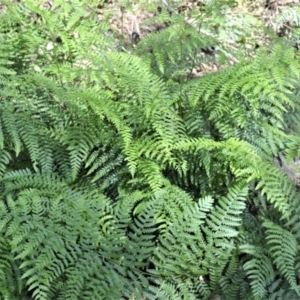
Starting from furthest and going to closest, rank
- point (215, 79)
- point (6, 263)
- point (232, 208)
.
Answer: point (215, 79)
point (232, 208)
point (6, 263)

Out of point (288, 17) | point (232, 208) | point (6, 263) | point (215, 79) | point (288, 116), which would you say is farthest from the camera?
point (288, 17)

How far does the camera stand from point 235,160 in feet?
9.87

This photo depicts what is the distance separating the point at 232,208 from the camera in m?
2.96

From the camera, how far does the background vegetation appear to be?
108 inches

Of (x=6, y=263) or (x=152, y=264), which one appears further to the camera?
(x=152, y=264)

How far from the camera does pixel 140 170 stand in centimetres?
310

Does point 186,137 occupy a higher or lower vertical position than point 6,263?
higher

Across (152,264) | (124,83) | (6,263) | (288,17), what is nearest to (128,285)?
(152,264)

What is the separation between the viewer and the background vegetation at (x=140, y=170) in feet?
8.98

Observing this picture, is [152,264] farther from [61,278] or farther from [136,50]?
[136,50]

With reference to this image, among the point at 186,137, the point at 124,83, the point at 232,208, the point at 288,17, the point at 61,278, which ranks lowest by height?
the point at 61,278

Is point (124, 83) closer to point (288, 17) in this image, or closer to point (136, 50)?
point (136, 50)

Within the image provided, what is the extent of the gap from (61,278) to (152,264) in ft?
2.06

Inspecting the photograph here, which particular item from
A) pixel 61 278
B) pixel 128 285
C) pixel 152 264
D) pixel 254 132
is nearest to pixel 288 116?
pixel 254 132
